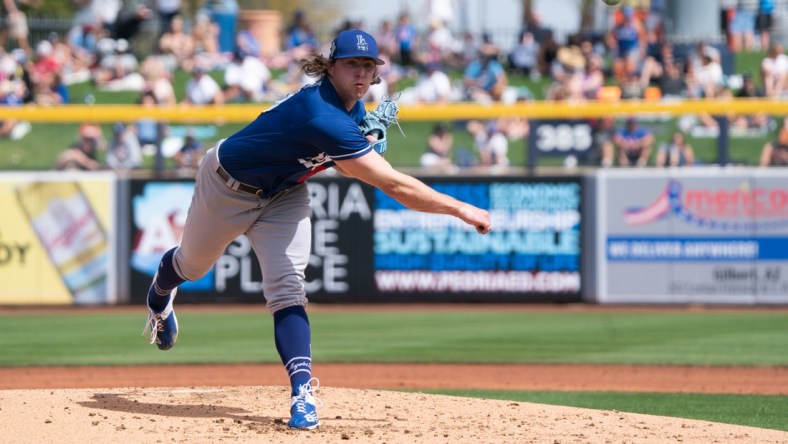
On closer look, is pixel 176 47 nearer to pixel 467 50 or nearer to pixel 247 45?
pixel 247 45

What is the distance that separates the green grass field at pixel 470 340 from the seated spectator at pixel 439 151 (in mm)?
1856

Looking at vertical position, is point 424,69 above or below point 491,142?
above

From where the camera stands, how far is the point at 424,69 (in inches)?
791

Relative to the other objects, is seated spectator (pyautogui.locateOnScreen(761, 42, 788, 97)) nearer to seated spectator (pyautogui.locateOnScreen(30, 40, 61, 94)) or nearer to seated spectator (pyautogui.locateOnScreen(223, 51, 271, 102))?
seated spectator (pyautogui.locateOnScreen(223, 51, 271, 102))

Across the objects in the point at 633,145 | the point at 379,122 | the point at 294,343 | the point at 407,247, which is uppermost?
the point at 633,145

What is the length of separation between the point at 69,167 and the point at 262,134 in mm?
9876

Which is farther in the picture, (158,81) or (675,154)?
(158,81)

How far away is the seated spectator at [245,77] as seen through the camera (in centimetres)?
1744

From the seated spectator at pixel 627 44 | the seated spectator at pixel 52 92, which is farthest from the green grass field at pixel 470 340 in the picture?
the seated spectator at pixel 627 44

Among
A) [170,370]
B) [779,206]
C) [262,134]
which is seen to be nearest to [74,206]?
[170,370]

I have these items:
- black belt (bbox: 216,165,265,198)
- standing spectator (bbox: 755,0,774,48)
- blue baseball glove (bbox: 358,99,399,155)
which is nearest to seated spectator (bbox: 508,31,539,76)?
standing spectator (bbox: 755,0,774,48)

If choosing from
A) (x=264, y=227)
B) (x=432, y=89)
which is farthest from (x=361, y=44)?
(x=432, y=89)

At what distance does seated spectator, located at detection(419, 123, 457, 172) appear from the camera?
1497 centimetres

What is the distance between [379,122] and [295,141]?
0.50 m
